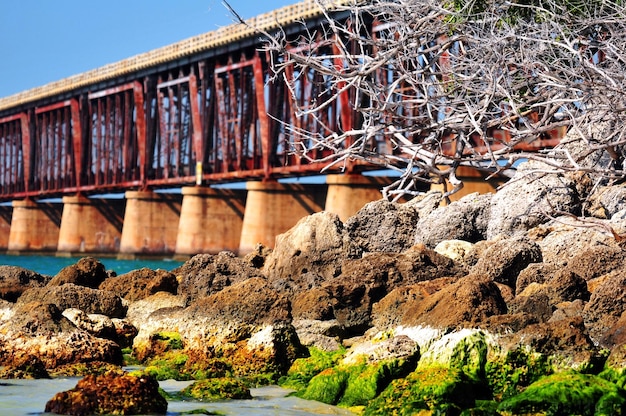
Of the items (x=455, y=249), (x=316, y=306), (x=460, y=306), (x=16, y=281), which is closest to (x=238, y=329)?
(x=316, y=306)

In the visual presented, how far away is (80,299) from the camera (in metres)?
13.9

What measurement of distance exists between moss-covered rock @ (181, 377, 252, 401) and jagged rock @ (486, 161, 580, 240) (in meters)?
8.00

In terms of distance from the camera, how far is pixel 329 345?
11859 mm

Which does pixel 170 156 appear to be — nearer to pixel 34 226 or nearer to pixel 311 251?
pixel 34 226

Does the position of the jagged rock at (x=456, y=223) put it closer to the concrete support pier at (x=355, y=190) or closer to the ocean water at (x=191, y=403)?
the ocean water at (x=191, y=403)

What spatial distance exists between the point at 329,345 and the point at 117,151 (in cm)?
4779

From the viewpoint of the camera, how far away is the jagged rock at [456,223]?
1736 centimetres

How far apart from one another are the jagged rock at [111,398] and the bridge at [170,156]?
24751 mm

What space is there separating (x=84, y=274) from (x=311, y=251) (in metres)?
3.37

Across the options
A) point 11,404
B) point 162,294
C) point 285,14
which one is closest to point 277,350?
point 11,404

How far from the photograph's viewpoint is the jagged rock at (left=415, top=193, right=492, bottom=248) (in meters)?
17.4

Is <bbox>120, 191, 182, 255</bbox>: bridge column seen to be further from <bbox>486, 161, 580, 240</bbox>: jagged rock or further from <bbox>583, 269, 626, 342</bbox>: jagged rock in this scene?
<bbox>583, 269, 626, 342</bbox>: jagged rock

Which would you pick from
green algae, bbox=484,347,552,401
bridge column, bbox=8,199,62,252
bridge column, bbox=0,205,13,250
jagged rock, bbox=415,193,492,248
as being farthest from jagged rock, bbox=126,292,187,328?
bridge column, bbox=0,205,13,250

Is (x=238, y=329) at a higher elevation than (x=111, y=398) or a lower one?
higher
